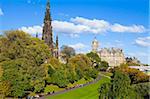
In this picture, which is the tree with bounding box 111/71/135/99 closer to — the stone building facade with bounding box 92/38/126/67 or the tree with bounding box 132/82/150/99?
the tree with bounding box 132/82/150/99

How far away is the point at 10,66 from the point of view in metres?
48.6

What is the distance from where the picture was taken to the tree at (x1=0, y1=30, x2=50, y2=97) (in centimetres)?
4556

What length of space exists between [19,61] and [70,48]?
98931 millimetres

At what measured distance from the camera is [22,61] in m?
51.0

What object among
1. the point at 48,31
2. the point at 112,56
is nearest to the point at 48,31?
the point at 48,31

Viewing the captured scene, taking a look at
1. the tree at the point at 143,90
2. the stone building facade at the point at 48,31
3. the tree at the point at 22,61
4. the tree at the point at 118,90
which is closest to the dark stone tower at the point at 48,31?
the stone building facade at the point at 48,31

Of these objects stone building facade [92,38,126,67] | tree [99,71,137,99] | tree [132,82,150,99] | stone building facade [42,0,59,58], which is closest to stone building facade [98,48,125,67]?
stone building facade [92,38,126,67]

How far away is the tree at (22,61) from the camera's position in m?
45.6

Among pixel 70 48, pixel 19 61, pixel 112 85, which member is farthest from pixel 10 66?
pixel 70 48

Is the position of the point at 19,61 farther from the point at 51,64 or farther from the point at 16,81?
the point at 51,64

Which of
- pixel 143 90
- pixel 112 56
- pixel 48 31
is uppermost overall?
pixel 48 31

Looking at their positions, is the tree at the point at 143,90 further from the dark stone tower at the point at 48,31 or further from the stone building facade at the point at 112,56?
the stone building facade at the point at 112,56

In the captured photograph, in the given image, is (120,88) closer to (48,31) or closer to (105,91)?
(105,91)

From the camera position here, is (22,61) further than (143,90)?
Yes
